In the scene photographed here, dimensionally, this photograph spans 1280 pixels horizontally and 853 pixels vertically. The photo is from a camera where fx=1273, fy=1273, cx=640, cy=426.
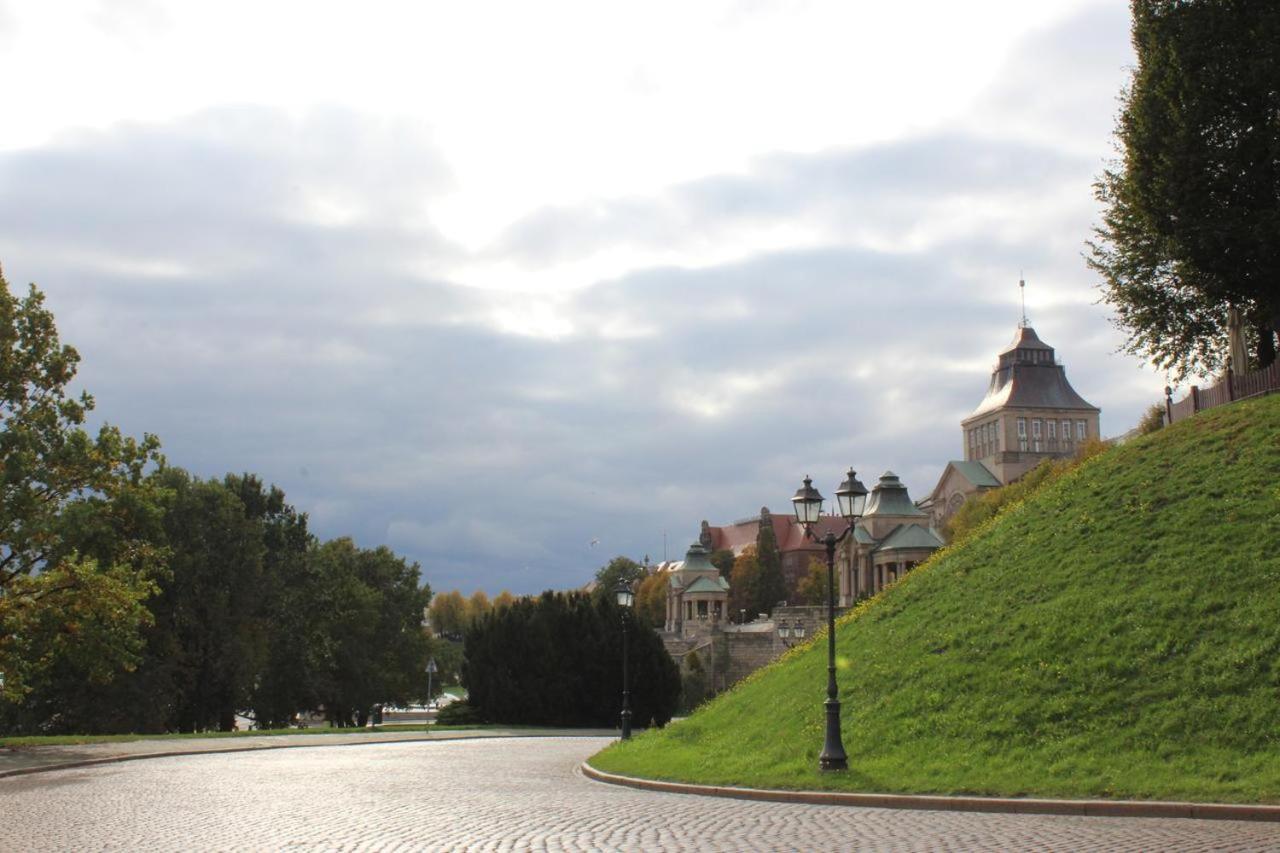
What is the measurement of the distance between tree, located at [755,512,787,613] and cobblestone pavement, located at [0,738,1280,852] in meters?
103

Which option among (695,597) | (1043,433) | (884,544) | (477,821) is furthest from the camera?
(1043,433)

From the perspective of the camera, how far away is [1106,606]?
78.7ft

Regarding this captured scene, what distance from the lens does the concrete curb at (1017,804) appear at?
615 inches

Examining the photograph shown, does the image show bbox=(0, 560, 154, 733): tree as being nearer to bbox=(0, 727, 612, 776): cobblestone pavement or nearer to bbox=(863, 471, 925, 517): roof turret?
bbox=(0, 727, 612, 776): cobblestone pavement

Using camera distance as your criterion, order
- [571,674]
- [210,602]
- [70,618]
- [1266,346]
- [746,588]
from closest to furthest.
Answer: [70,618] → [1266,346] → [571,674] → [210,602] → [746,588]

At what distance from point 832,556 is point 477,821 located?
8.92 m

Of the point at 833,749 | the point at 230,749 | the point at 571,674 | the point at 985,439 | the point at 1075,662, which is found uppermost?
the point at 985,439

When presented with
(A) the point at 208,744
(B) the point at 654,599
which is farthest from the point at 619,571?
(A) the point at 208,744

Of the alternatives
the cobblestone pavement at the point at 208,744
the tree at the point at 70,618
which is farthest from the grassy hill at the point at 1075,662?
the tree at the point at 70,618

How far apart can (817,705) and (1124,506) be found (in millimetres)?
9012

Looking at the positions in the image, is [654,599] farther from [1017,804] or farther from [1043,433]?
[1017,804]

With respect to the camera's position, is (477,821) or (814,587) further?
(814,587)

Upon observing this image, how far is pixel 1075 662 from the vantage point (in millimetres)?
22328

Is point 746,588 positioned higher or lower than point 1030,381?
lower
